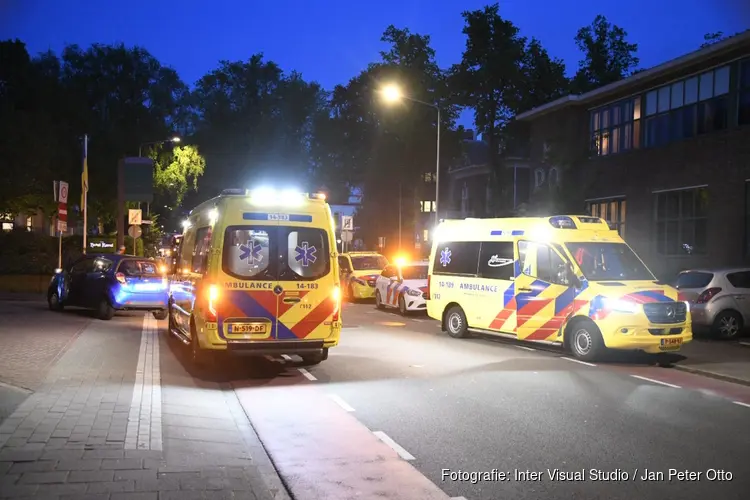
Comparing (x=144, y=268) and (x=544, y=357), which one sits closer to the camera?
(x=544, y=357)

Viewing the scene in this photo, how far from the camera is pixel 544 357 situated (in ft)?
40.4

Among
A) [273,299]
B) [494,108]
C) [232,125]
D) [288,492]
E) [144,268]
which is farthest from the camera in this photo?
[232,125]

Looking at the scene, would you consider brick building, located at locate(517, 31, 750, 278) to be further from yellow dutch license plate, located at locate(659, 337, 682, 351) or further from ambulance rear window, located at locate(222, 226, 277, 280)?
ambulance rear window, located at locate(222, 226, 277, 280)

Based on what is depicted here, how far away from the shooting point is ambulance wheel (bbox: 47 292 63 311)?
748 inches

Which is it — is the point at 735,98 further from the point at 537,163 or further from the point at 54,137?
the point at 54,137

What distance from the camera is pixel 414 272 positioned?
71.2 ft

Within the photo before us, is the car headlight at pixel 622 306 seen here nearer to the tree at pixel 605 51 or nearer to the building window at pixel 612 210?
the building window at pixel 612 210

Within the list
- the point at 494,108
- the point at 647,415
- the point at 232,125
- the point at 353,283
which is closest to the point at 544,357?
the point at 647,415

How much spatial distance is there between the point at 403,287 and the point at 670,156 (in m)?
11.6

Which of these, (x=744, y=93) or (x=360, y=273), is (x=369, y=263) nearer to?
(x=360, y=273)

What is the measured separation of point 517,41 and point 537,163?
19.3 m

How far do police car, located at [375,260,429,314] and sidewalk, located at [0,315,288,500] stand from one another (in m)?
11.0

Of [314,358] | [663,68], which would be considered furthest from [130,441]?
[663,68]

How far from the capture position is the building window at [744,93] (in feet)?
71.1
